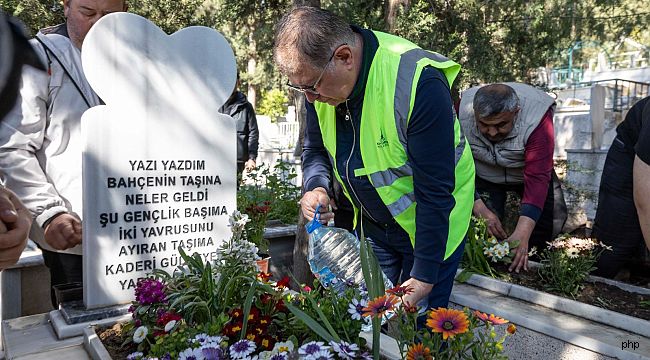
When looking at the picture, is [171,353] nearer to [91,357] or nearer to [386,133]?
[91,357]

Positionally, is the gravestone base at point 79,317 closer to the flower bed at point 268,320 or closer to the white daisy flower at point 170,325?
the flower bed at point 268,320

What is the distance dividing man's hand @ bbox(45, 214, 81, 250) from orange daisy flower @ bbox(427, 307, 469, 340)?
5.42 feet

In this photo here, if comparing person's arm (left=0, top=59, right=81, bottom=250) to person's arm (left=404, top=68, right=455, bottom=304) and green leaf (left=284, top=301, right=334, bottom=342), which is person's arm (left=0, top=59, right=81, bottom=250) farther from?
person's arm (left=404, top=68, right=455, bottom=304)

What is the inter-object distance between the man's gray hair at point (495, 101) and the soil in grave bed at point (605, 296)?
3.27 ft

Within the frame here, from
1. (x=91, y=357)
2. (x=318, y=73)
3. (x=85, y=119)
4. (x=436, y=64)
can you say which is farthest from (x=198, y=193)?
(x=436, y=64)

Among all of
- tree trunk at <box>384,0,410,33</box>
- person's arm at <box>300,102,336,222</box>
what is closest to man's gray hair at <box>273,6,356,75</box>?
person's arm at <box>300,102,336,222</box>

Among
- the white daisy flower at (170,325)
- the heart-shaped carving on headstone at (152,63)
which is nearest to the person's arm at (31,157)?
the heart-shaped carving on headstone at (152,63)

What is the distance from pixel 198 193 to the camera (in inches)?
103

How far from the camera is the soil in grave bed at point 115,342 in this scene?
1869mm

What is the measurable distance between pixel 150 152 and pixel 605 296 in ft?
8.23

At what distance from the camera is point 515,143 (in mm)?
3354

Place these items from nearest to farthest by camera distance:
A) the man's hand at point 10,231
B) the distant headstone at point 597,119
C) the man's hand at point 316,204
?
the man's hand at point 10,231
the man's hand at point 316,204
the distant headstone at point 597,119

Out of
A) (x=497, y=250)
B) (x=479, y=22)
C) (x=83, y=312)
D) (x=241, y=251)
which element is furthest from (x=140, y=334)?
(x=479, y=22)

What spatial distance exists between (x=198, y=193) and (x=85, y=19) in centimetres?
97
